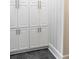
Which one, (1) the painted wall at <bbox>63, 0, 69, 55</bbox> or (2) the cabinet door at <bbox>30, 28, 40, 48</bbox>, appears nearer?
(1) the painted wall at <bbox>63, 0, 69, 55</bbox>

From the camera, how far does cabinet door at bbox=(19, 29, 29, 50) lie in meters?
3.69

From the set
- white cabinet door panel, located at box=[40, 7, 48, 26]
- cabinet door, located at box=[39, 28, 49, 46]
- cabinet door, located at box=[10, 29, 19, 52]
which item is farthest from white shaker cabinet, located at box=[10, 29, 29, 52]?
white cabinet door panel, located at box=[40, 7, 48, 26]

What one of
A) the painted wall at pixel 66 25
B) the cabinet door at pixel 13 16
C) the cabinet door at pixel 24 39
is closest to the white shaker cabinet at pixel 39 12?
the cabinet door at pixel 24 39

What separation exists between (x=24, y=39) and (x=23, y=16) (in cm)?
74

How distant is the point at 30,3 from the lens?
146 inches

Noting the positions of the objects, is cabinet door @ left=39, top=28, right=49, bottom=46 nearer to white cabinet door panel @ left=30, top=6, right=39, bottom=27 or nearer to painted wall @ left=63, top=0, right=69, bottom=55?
white cabinet door panel @ left=30, top=6, right=39, bottom=27

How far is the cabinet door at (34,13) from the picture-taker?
3.75 m

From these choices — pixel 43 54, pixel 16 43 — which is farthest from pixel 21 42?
pixel 43 54

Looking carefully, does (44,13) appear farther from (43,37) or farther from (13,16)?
(13,16)

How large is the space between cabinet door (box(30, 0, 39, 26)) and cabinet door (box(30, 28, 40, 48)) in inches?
9.3

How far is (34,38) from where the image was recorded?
3.90m
